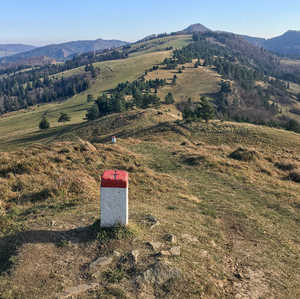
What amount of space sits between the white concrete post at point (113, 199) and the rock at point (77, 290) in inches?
96.8

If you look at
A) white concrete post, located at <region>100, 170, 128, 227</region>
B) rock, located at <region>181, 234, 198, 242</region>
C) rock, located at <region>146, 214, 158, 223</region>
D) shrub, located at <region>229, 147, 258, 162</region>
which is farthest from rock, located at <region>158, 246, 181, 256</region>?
shrub, located at <region>229, 147, 258, 162</region>

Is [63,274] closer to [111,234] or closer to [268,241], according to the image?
[111,234]

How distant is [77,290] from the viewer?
7.34 metres

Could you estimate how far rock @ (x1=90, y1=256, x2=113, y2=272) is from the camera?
26.9ft

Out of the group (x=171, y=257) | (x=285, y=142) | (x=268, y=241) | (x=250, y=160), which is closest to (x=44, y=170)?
(x=171, y=257)

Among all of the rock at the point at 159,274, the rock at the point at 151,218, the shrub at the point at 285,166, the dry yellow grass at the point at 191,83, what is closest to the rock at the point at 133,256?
the rock at the point at 159,274

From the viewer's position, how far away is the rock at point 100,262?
819cm

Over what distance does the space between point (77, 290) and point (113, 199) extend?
312 cm

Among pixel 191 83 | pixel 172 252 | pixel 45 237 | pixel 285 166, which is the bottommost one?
pixel 191 83

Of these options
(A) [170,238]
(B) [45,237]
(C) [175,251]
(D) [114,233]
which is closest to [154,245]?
(C) [175,251]

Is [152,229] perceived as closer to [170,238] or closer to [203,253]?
[170,238]

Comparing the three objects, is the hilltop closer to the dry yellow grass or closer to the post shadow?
the post shadow

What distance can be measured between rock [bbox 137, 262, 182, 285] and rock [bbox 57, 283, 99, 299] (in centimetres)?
126

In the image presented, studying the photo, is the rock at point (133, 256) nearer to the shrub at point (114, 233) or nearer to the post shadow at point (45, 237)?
the shrub at point (114, 233)
